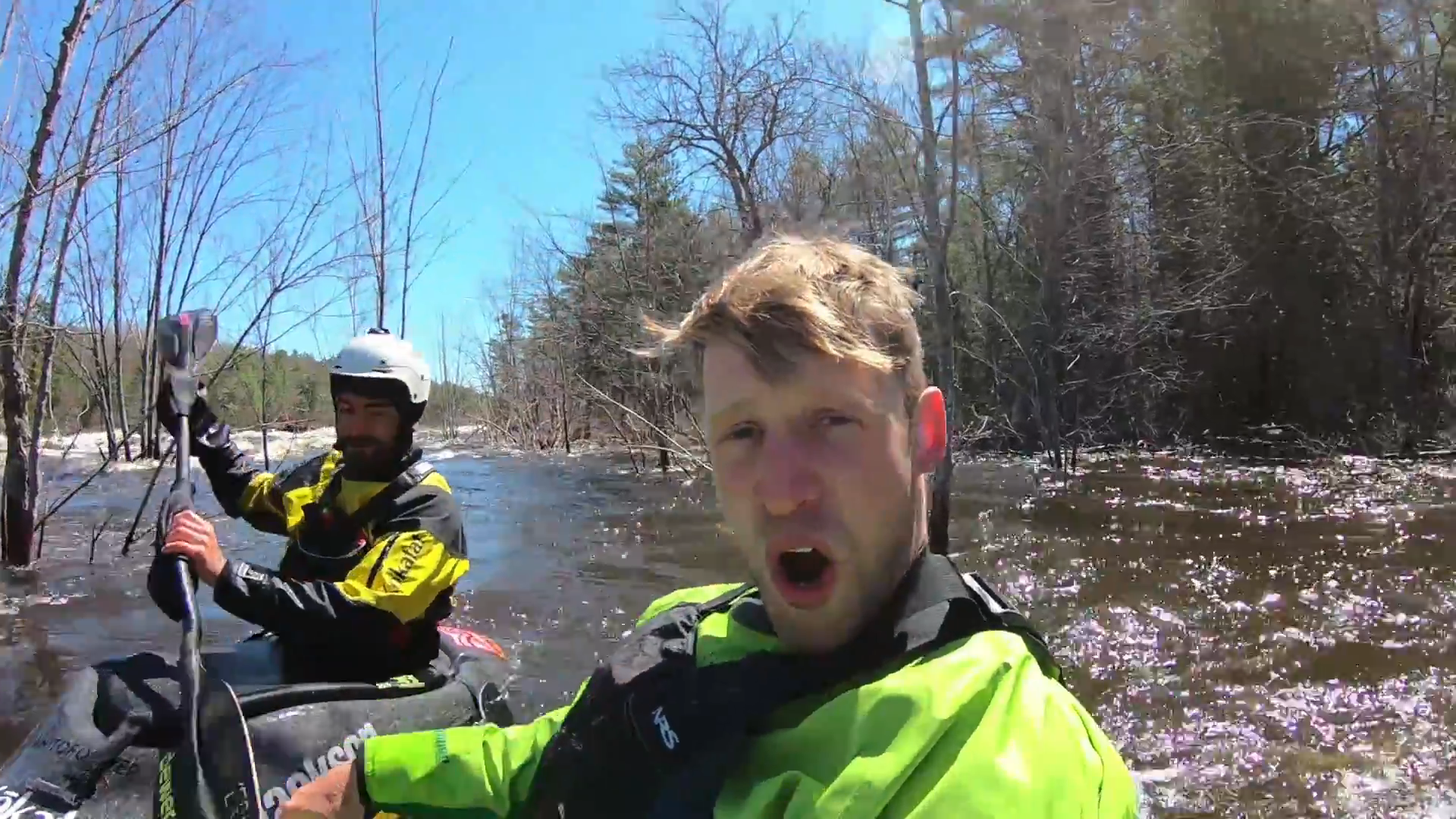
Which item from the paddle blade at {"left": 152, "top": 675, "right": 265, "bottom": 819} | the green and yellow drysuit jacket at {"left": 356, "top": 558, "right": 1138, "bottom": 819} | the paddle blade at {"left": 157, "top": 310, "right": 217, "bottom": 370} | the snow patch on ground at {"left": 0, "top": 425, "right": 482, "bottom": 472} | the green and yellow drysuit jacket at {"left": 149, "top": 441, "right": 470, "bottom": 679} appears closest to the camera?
the green and yellow drysuit jacket at {"left": 356, "top": 558, "right": 1138, "bottom": 819}

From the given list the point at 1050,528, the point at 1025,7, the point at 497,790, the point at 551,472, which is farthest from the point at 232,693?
the point at 551,472

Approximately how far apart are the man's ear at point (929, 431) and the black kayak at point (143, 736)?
1762 mm

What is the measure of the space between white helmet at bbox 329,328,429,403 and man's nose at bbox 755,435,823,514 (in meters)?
2.18

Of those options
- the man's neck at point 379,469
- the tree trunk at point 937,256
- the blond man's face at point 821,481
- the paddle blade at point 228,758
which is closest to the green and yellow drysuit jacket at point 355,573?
the man's neck at point 379,469

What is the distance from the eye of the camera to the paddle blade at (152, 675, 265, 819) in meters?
2.05

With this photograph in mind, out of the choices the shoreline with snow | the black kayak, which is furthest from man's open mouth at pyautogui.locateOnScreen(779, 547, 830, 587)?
the shoreline with snow

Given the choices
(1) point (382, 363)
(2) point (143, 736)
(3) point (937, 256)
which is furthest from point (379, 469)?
(3) point (937, 256)

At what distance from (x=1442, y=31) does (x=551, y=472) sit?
53.5 feet

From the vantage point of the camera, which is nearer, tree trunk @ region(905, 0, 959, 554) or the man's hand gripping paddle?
the man's hand gripping paddle

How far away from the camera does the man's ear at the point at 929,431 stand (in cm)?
124

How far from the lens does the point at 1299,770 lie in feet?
12.2

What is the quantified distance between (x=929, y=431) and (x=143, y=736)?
203 cm

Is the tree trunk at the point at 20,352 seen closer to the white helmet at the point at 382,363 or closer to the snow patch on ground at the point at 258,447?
the snow patch on ground at the point at 258,447

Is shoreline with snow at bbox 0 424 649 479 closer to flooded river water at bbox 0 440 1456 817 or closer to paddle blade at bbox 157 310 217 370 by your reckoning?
flooded river water at bbox 0 440 1456 817
